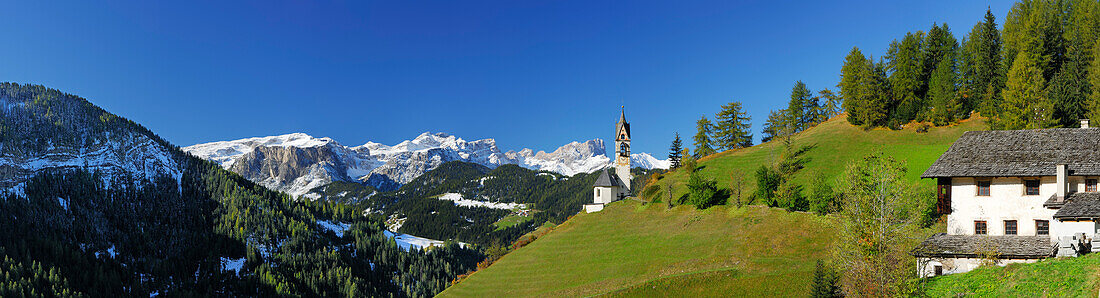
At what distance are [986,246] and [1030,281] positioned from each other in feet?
33.7

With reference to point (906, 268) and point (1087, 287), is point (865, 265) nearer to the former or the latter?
point (906, 268)

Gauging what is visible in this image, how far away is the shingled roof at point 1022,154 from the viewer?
129 ft

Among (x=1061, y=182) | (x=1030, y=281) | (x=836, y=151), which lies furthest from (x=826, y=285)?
(x=836, y=151)

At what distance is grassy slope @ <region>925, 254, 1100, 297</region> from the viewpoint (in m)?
23.9

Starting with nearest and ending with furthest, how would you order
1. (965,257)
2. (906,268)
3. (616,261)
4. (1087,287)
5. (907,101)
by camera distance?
(1087,287) → (906,268) → (965,257) → (616,261) → (907,101)

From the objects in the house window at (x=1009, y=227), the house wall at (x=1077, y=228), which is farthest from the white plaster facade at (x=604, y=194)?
the house wall at (x=1077, y=228)

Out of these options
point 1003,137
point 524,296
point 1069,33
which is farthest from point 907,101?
point 524,296

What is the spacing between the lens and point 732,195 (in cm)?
7406

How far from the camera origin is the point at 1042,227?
39094 mm

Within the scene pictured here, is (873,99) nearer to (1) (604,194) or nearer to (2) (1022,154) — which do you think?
(1) (604,194)

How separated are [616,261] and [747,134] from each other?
5669 centimetres

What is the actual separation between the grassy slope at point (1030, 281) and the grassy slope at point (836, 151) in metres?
38.1

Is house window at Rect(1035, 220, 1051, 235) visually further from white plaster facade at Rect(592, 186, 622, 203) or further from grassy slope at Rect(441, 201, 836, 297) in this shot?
white plaster facade at Rect(592, 186, 622, 203)

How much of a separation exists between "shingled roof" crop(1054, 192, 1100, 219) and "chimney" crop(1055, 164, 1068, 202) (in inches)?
15.5
